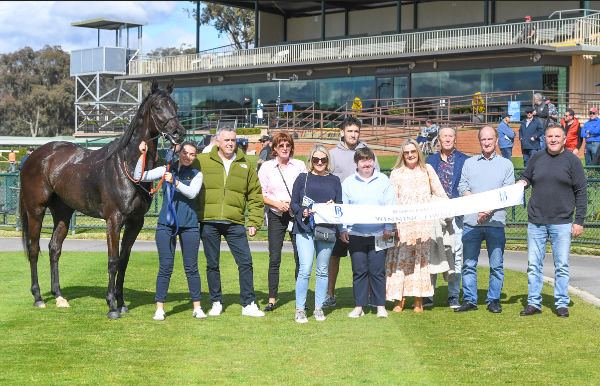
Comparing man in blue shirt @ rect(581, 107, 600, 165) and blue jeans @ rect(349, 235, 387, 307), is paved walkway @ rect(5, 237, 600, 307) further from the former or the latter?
man in blue shirt @ rect(581, 107, 600, 165)

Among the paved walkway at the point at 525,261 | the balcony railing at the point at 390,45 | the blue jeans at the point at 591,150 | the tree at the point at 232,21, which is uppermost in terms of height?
the tree at the point at 232,21

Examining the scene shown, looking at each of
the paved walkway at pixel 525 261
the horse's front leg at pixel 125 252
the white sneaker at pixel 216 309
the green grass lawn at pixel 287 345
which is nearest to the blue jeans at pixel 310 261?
the green grass lawn at pixel 287 345

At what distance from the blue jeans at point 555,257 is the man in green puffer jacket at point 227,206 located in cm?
330

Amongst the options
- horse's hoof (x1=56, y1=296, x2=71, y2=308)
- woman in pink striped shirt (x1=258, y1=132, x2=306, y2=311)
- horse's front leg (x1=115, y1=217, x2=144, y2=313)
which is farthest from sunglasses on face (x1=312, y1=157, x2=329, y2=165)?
horse's hoof (x1=56, y1=296, x2=71, y2=308)

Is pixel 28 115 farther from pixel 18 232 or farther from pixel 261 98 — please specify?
pixel 18 232

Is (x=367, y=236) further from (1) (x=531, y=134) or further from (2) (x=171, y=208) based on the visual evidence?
(1) (x=531, y=134)

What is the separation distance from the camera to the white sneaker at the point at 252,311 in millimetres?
9648

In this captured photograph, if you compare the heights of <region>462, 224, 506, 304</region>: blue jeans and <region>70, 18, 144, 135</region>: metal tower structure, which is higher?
<region>70, 18, 144, 135</region>: metal tower structure

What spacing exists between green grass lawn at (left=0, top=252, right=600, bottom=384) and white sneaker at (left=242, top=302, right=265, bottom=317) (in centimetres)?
11

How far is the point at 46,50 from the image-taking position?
8625 cm

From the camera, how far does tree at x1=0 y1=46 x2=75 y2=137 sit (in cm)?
8212

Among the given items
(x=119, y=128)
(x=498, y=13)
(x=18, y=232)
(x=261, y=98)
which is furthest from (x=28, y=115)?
(x=18, y=232)

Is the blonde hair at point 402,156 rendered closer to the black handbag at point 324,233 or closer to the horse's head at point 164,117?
the black handbag at point 324,233

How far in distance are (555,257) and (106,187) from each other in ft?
17.9
